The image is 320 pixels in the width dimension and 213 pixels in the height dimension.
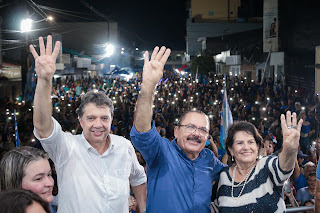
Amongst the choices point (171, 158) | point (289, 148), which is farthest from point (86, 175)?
point (289, 148)

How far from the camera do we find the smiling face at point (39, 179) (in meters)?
2.38

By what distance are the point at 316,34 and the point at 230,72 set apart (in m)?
14.2

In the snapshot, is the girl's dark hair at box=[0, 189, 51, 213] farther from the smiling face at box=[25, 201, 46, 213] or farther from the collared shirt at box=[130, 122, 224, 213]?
the collared shirt at box=[130, 122, 224, 213]

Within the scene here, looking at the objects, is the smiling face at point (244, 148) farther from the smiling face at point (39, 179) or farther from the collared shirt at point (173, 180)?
the smiling face at point (39, 179)

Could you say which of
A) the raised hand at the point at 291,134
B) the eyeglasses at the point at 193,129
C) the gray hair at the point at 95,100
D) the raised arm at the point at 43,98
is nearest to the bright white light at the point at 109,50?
the gray hair at the point at 95,100

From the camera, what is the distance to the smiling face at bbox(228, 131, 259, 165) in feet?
9.96

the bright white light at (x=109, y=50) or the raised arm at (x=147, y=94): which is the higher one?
the bright white light at (x=109, y=50)

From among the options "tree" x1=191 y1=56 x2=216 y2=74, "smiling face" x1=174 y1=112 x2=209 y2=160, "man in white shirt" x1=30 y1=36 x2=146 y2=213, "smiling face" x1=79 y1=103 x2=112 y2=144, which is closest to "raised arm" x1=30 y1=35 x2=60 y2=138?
"man in white shirt" x1=30 y1=36 x2=146 y2=213

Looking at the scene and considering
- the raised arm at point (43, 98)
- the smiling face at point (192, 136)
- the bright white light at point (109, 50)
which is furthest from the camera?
the bright white light at point (109, 50)

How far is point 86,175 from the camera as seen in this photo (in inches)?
116

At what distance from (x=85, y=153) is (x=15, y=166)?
70 cm

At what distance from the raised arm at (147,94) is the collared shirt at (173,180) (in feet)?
0.35

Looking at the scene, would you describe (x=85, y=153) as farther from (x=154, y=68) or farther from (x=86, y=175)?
(x=154, y=68)

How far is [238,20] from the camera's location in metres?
61.8
